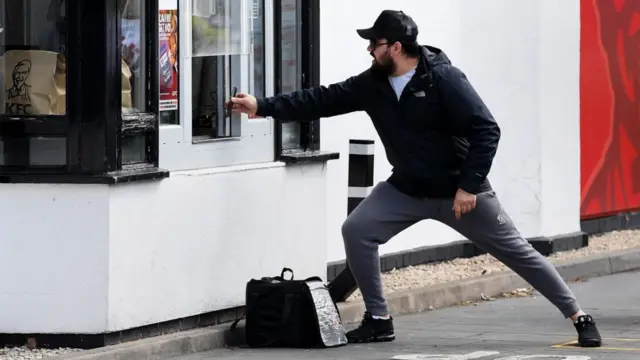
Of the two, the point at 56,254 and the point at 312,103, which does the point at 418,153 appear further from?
the point at 56,254

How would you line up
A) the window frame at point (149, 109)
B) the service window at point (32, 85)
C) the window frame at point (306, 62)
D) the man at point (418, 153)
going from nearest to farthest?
the service window at point (32, 85) → the window frame at point (149, 109) → the man at point (418, 153) → the window frame at point (306, 62)

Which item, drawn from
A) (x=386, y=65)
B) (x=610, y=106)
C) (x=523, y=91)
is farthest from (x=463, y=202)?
(x=610, y=106)

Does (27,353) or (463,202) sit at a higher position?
(463,202)

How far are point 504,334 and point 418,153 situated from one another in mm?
1351

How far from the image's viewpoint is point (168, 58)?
827 cm

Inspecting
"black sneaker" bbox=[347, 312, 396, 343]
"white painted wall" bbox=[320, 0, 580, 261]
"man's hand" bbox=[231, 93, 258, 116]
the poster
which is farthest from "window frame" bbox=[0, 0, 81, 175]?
"white painted wall" bbox=[320, 0, 580, 261]

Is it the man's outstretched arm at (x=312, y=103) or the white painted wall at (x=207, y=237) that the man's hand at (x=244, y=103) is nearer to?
the man's outstretched arm at (x=312, y=103)

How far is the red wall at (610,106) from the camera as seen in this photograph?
42.8 feet

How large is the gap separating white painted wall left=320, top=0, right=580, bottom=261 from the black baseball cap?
255 cm

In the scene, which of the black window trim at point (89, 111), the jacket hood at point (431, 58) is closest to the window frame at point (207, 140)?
the black window trim at point (89, 111)

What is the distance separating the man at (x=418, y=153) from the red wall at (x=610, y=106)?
4703 mm

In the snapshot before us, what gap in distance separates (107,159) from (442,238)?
4549 mm

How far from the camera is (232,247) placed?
8664 mm

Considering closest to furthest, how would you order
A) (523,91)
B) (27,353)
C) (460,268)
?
(27,353)
(460,268)
(523,91)
